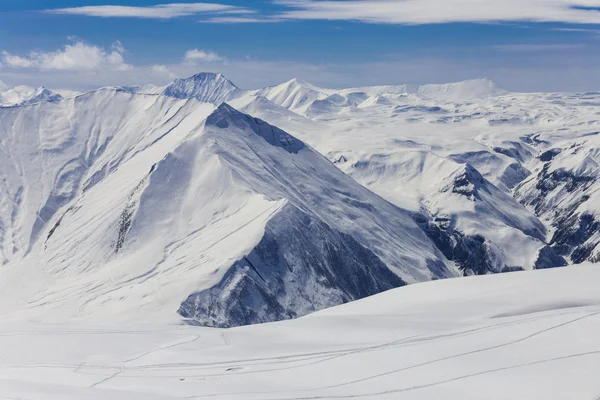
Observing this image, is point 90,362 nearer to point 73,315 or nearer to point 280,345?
point 280,345

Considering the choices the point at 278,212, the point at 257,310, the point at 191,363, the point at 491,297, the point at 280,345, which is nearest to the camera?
the point at 191,363

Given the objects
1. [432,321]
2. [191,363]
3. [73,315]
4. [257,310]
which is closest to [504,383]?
[432,321]

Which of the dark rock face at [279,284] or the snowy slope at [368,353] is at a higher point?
the snowy slope at [368,353]

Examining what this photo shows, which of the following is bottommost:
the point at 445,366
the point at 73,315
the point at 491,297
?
the point at 73,315

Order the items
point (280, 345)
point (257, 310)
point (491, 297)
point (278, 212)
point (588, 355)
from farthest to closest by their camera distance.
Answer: point (278, 212) < point (257, 310) < point (491, 297) < point (280, 345) < point (588, 355)

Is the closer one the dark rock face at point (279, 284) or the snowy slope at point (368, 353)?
the snowy slope at point (368, 353)

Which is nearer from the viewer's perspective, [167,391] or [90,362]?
[167,391]
